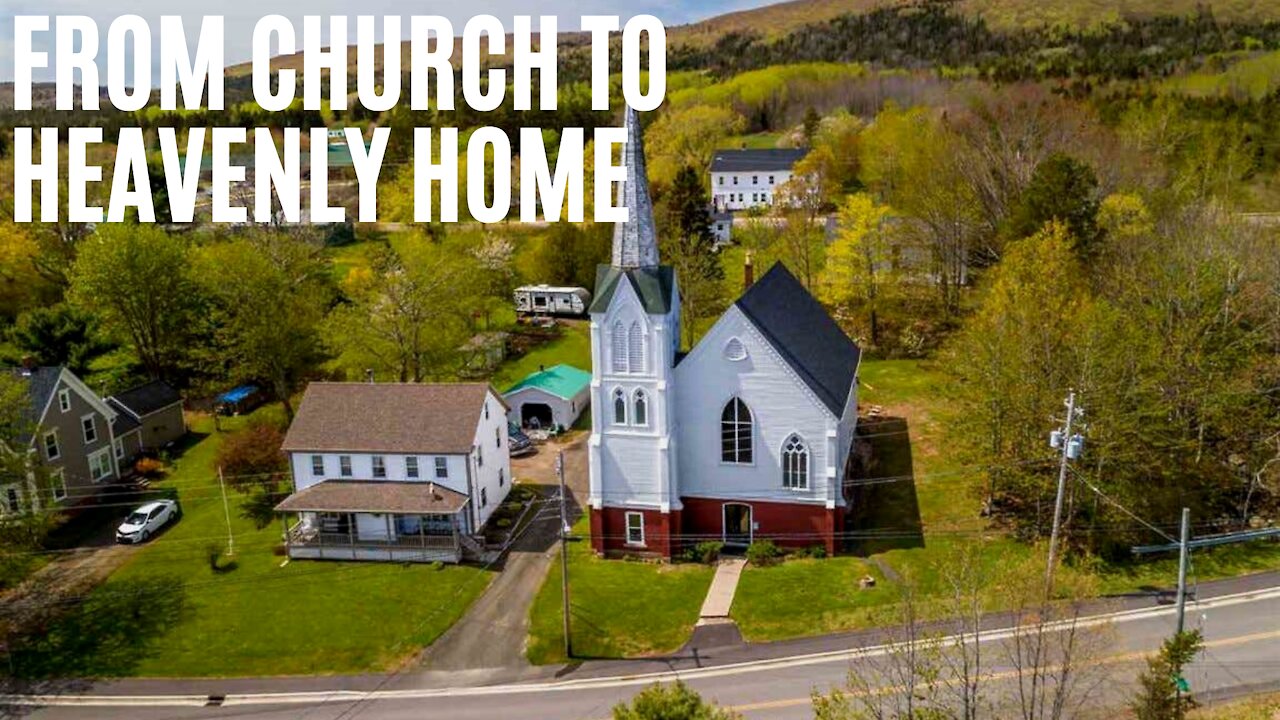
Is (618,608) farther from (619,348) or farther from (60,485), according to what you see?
(60,485)

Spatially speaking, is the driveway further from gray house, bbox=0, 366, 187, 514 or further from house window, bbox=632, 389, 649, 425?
gray house, bbox=0, 366, 187, 514

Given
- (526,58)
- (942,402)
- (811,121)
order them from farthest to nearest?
(811,121) < (942,402) < (526,58)

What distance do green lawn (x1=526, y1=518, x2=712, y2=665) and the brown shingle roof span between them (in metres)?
7.39

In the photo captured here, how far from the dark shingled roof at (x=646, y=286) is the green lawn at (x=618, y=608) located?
10.1 meters

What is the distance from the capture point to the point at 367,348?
5678 centimetres

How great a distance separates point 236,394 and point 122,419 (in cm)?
905

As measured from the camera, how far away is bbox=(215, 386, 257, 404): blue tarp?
62.3 metres

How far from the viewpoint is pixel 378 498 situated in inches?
1629

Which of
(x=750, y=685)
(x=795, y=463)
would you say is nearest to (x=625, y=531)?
(x=795, y=463)

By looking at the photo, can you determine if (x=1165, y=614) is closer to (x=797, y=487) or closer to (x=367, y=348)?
(x=797, y=487)

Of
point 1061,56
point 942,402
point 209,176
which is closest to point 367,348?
point 942,402

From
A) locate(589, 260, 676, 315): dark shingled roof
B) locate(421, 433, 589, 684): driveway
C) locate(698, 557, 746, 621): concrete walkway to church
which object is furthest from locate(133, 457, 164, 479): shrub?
locate(698, 557, 746, 621): concrete walkway to church

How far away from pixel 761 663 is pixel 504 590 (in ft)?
36.2

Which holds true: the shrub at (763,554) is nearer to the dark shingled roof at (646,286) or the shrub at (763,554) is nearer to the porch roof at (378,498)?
the dark shingled roof at (646,286)
